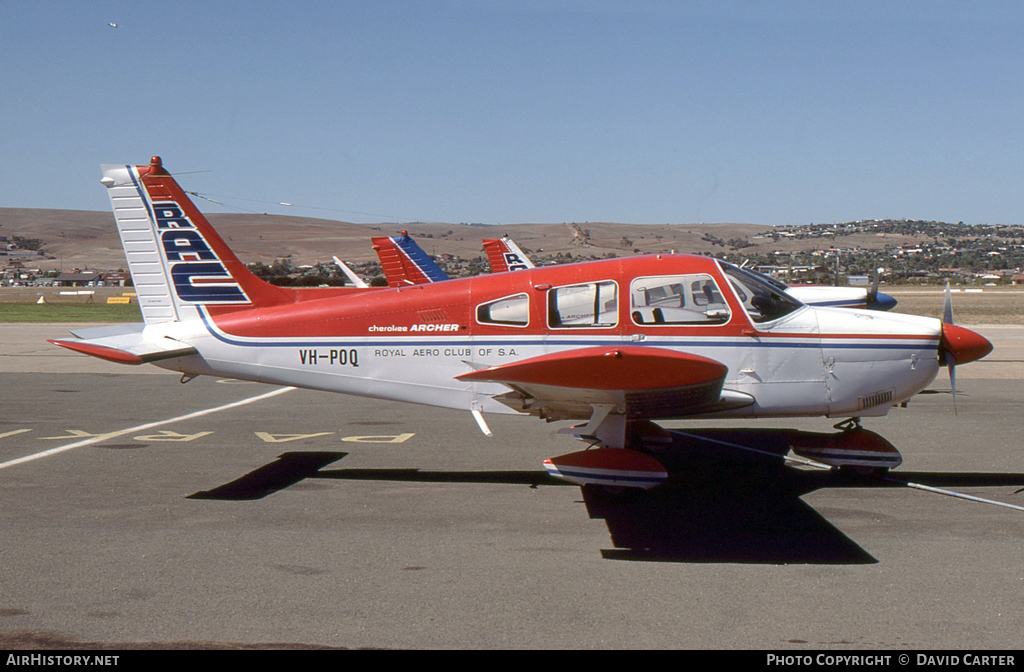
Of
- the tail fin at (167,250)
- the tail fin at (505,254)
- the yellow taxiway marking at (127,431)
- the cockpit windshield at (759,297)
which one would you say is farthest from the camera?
the tail fin at (505,254)

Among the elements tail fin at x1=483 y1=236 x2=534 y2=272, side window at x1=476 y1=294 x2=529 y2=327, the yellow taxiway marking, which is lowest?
the yellow taxiway marking

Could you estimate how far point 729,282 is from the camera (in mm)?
8039

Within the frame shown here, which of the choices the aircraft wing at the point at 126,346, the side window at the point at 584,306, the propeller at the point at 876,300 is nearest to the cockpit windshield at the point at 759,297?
the side window at the point at 584,306

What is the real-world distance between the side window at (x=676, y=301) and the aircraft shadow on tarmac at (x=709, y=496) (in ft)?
5.61

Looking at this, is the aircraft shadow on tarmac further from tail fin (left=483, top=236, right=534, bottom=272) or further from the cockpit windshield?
tail fin (left=483, top=236, right=534, bottom=272)

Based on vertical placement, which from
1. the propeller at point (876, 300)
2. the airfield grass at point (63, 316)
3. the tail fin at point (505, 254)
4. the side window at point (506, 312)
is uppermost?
the tail fin at point (505, 254)

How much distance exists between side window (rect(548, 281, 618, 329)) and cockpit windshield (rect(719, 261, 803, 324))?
1197 mm

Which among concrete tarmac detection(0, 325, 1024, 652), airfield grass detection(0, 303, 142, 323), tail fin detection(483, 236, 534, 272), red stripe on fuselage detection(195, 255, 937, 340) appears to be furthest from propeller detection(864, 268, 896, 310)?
airfield grass detection(0, 303, 142, 323)

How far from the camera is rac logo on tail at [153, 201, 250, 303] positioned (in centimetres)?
910

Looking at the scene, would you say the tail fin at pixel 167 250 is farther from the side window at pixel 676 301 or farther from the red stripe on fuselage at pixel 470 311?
the side window at pixel 676 301

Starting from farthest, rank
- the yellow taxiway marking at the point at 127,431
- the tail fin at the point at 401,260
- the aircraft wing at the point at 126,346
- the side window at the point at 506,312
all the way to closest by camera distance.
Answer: the tail fin at the point at 401,260 → the yellow taxiway marking at the point at 127,431 → the side window at the point at 506,312 → the aircraft wing at the point at 126,346

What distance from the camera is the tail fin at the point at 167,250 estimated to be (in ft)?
29.7

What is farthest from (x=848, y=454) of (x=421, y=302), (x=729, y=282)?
(x=421, y=302)
